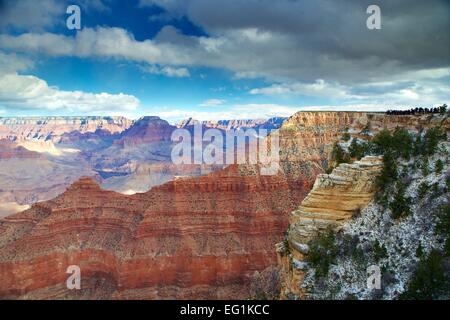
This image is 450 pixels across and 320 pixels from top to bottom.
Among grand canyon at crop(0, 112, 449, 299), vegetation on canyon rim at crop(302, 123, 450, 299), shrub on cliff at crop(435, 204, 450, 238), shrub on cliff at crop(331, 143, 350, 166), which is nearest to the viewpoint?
vegetation on canyon rim at crop(302, 123, 450, 299)

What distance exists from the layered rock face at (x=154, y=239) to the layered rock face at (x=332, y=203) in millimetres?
17060

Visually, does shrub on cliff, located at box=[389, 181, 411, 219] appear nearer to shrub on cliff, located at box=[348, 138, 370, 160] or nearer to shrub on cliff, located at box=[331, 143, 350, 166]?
shrub on cliff, located at box=[348, 138, 370, 160]

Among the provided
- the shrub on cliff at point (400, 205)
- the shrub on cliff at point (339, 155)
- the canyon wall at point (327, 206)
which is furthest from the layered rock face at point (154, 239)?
the shrub on cliff at point (400, 205)

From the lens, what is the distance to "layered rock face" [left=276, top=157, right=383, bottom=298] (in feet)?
67.1

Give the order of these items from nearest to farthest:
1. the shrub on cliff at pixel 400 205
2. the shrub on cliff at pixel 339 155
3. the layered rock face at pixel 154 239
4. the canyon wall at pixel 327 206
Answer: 1. the shrub on cliff at pixel 400 205
2. the canyon wall at pixel 327 206
3. the shrub on cliff at pixel 339 155
4. the layered rock face at pixel 154 239

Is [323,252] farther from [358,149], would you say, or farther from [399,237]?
[358,149]

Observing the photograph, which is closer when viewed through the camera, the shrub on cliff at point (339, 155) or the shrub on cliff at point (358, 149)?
the shrub on cliff at point (358, 149)

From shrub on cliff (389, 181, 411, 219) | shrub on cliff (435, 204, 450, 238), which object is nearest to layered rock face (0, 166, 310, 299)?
shrub on cliff (389, 181, 411, 219)

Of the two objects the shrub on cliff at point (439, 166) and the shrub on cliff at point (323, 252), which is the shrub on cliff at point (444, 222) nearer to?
the shrub on cliff at point (439, 166)

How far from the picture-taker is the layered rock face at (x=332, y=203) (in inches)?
805

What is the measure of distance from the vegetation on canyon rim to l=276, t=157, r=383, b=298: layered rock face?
489mm

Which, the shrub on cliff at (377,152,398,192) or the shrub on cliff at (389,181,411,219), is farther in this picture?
the shrub on cliff at (377,152,398,192)

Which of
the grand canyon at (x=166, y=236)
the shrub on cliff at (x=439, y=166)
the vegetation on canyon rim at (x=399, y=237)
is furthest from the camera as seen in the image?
the grand canyon at (x=166, y=236)

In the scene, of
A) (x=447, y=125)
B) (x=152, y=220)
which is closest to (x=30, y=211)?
(x=152, y=220)
